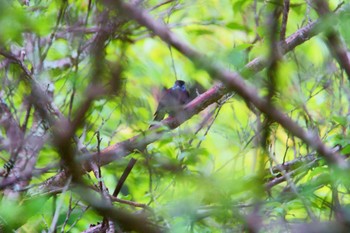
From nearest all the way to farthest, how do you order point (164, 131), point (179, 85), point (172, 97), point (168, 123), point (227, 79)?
point (227, 79) → point (164, 131) → point (168, 123) → point (172, 97) → point (179, 85)

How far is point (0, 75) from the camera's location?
3.06m

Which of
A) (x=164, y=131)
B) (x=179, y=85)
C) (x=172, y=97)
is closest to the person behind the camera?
(x=164, y=131)

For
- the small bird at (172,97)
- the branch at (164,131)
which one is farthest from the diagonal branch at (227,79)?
the small bird at (172,97)

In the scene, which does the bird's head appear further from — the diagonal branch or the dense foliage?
the diagonal branch

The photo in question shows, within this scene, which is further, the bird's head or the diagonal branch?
the bird's head

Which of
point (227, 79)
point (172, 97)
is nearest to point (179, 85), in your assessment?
point (172, 97)

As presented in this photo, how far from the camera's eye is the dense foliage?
984 mm

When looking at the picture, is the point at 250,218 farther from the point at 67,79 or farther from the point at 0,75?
the point at 0,75

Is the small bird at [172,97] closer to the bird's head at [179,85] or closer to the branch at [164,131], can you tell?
the bird's head at [179,85]

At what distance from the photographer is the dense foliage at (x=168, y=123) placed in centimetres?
98

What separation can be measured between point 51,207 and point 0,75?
3.07 feet

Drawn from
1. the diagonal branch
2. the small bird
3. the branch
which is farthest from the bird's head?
the diagonal branch

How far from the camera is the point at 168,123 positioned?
8.94 ft

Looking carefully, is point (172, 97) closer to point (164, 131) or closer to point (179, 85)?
point (179, 85)
